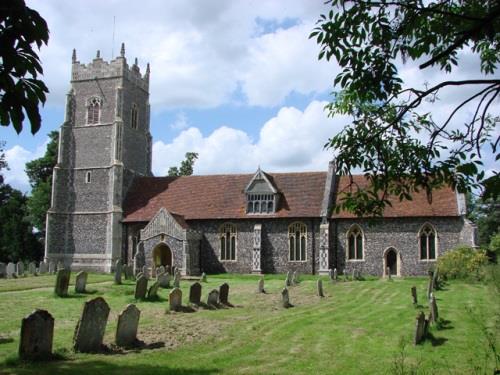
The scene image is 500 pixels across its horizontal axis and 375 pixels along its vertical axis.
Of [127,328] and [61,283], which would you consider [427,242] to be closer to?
[61,283]

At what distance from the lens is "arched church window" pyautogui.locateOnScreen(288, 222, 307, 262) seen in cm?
3122

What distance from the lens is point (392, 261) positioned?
99.3ft

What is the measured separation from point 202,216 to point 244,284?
9.10 metres

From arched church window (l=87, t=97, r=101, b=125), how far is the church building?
0.23ft

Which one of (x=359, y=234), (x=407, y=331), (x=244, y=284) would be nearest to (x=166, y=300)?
(x=244, y=284)

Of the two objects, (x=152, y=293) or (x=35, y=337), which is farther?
(x=152, y=293)

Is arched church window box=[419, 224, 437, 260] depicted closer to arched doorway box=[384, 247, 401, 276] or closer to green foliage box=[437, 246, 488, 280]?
arched doorway box=[384, 247, 401, 276]

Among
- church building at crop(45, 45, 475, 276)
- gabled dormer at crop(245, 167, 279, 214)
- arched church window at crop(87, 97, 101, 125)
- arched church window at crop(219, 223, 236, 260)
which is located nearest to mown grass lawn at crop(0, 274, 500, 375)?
church building at crop(45, 45, 475, 276)

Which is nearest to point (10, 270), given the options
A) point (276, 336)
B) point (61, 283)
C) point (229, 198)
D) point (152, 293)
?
point (61, 283)

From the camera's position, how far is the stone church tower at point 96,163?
34656 millimetres

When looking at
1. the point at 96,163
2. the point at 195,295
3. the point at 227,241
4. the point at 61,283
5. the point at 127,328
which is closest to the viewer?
the point at 127,328

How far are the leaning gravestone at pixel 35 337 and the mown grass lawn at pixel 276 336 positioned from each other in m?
0.24

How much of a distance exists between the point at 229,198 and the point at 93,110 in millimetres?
12085

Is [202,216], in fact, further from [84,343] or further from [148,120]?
[84,343]
